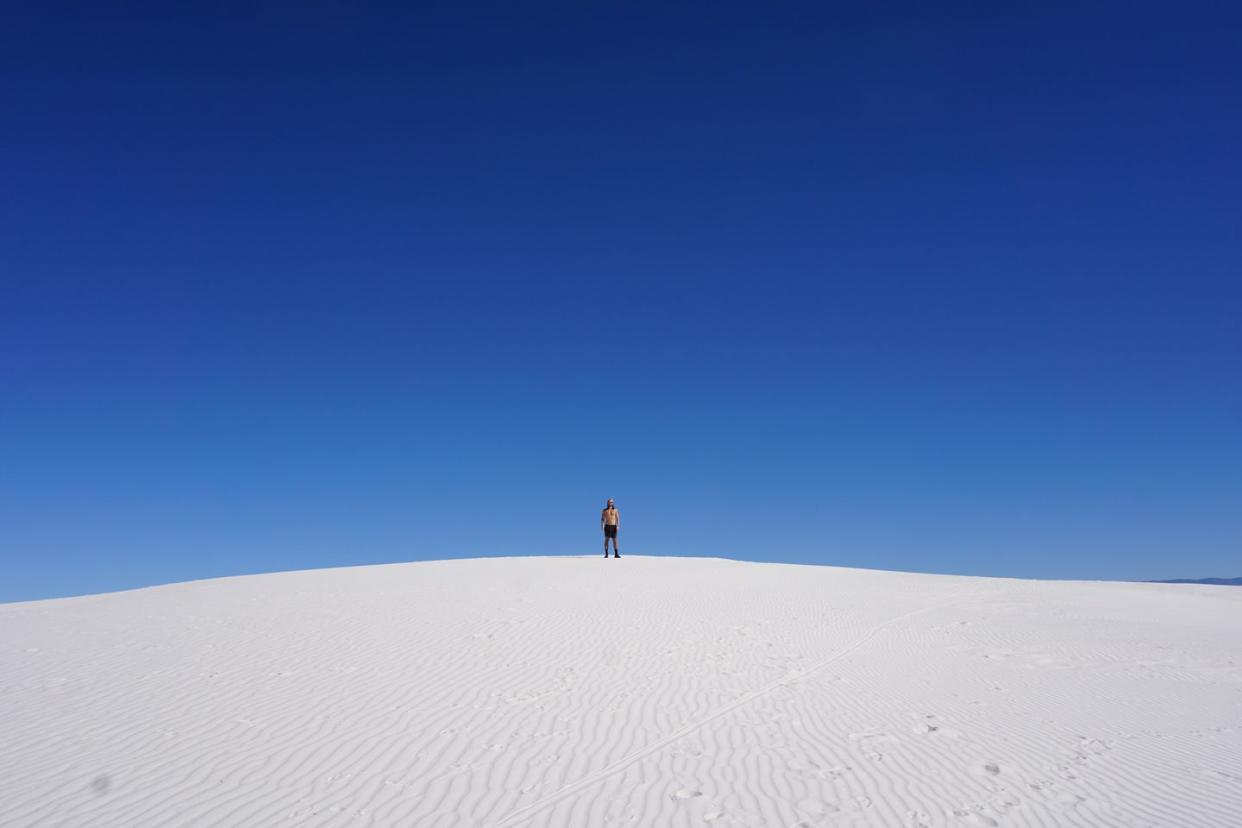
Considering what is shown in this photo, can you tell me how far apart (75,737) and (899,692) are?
10.0m

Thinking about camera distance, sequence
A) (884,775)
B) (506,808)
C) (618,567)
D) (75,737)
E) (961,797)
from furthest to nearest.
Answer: (618,567)
(75,737)
(884,775)
(961,797)
(506,808)

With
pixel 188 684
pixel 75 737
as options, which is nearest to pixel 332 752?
pixel 75 737

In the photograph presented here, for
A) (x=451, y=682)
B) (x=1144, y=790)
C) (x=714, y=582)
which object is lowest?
(x=1144, y=790)

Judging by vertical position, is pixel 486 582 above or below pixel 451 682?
above

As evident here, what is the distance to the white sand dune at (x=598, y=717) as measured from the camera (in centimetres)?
583

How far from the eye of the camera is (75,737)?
7070 mm

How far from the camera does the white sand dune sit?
5828 mm

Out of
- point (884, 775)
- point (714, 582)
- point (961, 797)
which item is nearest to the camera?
point (961, 797)

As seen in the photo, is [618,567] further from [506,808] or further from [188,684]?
[506,808]

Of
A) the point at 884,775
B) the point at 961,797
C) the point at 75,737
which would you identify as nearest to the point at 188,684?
the point at 75,737

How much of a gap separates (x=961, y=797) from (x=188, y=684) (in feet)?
30.2

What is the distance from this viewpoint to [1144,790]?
20.8 feet

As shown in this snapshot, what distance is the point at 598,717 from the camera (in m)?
8.00

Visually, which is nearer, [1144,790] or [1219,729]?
[1144,790]
